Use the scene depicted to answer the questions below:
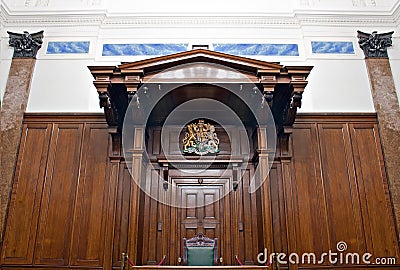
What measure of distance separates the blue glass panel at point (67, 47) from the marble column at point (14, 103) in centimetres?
23

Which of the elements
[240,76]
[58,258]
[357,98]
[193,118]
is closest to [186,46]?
[193,118]

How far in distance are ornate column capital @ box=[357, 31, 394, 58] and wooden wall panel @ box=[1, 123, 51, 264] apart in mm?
5731

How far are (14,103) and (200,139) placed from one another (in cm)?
326

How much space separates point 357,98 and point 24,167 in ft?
18.6

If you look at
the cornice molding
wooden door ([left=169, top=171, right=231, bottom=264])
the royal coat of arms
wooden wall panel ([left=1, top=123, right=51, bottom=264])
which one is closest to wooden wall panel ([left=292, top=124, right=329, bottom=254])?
wooden door ([left=169, top=171, right=231, bottom=264])

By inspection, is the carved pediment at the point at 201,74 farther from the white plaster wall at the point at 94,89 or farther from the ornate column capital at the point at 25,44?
the ornate column capital at the point at 25,44

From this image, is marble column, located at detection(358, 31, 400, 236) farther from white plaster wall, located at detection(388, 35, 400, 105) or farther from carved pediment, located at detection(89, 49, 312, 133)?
carved pediment, located at detection(89, 49, 312, 133)

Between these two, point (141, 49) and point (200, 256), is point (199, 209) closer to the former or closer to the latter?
point (200, 256)

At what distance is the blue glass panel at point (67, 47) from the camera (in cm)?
706

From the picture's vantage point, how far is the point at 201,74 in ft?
17.5

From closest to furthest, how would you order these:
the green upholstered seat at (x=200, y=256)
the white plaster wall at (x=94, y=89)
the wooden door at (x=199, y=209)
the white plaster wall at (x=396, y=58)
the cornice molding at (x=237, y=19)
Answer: the green upholstered seat at (x=200, y=256) < the wooden door at (x=199, y=209) < the white plaster wall at (x=94, y=89) < the white plaster wall at (x=396, y=58) < the cornice molding at (x=237, y=19)

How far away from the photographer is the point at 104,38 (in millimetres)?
7160

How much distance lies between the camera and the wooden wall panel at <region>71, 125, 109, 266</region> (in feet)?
18.8

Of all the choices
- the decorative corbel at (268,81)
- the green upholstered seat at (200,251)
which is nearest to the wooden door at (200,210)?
the green upholstered seat at (200,251)
